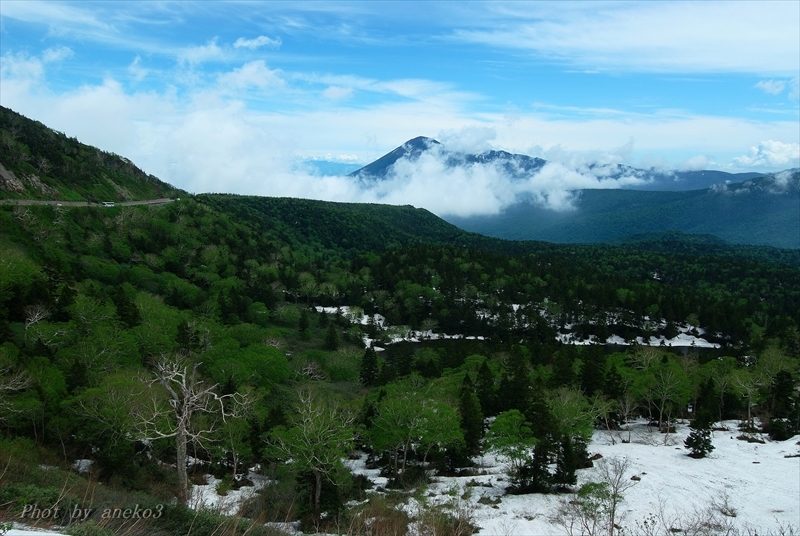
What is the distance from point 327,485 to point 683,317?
101 metres

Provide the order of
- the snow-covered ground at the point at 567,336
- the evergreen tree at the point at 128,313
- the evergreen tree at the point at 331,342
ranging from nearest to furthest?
the evergreen tree at the point at 128,313, the evergreen tree at the point at 331,342, the snow-covered ground at the point at 567,336

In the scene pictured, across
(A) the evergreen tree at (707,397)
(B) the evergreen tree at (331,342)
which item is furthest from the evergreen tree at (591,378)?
(B) the evergreen tree at (331,342)

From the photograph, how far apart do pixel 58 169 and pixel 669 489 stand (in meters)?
110

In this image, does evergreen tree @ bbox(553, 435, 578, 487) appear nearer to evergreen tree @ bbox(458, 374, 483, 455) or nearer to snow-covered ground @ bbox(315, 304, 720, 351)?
evergreen tree @ bbox(458, 374, 483, 455)

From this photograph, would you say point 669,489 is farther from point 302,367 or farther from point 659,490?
point 302,367

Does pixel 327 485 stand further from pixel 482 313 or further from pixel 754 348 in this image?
pixel 482 313

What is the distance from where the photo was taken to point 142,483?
24.3 metres

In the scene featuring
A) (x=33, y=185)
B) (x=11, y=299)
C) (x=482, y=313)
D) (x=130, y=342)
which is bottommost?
(x=482, y=313)

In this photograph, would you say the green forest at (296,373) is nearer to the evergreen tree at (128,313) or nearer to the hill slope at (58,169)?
the evergreen tree at (128,313)

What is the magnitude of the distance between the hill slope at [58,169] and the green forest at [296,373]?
1.86m

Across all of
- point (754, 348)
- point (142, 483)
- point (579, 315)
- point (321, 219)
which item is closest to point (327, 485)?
point (142, 483)

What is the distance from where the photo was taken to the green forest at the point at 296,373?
75.8 feet

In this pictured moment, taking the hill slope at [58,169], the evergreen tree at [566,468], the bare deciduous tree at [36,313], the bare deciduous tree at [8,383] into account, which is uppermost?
the hill slope at [58,169]

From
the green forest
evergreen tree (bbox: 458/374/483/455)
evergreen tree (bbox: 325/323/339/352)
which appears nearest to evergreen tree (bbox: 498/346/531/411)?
the green forest
